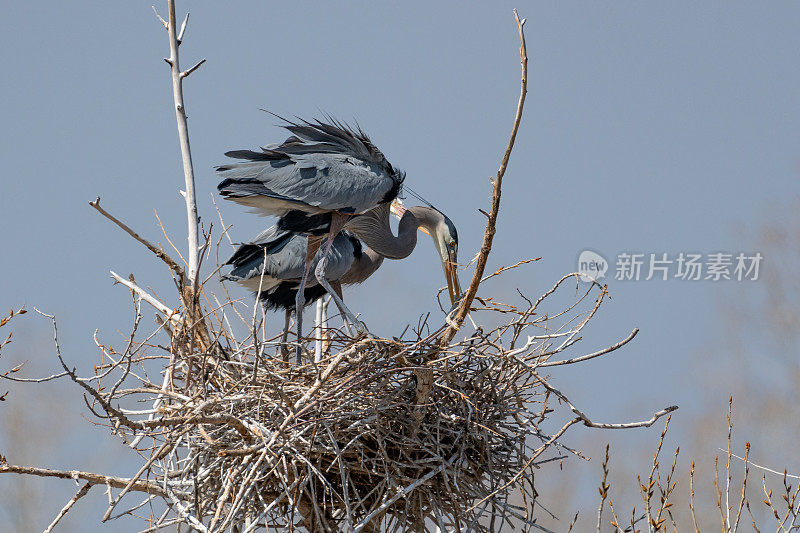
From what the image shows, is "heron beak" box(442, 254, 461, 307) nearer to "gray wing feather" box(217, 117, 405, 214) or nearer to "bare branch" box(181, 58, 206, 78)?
"gray wing feather" box(217, 117, 405, 214)

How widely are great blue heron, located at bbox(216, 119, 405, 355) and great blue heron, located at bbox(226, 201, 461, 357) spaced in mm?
428

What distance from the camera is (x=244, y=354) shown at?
465cm

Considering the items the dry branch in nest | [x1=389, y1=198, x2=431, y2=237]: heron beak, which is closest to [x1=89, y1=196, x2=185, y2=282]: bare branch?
the dry branch in nest

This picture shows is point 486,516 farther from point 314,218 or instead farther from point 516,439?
point 314,218

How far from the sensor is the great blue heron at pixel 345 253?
6.15m

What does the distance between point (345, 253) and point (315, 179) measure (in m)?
1.13

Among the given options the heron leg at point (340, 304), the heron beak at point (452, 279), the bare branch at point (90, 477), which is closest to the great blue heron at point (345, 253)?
→ the heron beak at point (452, 279)

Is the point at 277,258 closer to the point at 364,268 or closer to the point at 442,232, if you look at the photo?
the point at 364,268

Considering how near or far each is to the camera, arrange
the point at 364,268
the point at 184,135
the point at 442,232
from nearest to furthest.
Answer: the point at 184,135
the point at 442,232
the point at 364,268

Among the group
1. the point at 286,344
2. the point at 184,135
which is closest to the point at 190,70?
the point at 184,135

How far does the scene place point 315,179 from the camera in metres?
5.38

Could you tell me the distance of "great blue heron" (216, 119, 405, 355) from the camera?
5297 millimetres

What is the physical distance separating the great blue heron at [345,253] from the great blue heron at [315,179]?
43 centimetres

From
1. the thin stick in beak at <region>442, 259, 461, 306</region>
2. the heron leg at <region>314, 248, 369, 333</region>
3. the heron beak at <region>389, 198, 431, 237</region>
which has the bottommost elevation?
the heron leg at <region>314, 248, 369, 333</region>
